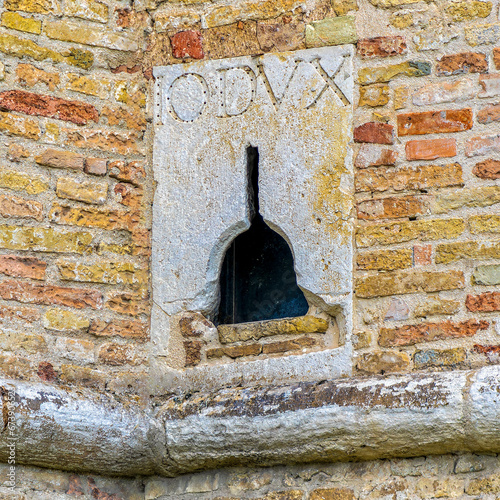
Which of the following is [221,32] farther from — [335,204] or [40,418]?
[40,418]

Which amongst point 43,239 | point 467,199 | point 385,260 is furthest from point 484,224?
point 43,239

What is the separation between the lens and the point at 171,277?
3.75 meters

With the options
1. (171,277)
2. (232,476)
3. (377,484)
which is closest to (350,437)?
(377,484)

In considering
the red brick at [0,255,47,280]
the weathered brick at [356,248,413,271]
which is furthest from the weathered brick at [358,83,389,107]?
the red brick at [0,255,47,280]

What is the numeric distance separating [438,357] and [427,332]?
95 millimetres

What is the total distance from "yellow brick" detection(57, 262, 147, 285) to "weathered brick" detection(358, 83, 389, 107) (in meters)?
1.06

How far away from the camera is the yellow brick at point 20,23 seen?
147 inches

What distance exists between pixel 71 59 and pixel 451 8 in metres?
1.46

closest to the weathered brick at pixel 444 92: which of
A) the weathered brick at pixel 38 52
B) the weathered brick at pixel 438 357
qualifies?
the weathered brick at pixel 438 357

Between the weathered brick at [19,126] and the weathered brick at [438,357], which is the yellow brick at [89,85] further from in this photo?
the weathered brick at [438,357]

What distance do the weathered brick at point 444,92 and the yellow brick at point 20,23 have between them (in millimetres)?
1463

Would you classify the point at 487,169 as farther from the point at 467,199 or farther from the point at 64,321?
the point at 64,321

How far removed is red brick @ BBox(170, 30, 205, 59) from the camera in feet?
12.7

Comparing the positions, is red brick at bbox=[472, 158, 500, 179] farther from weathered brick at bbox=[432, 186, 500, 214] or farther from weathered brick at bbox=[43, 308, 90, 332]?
weathered brick at bbox=[43, 308, 90, 332]
